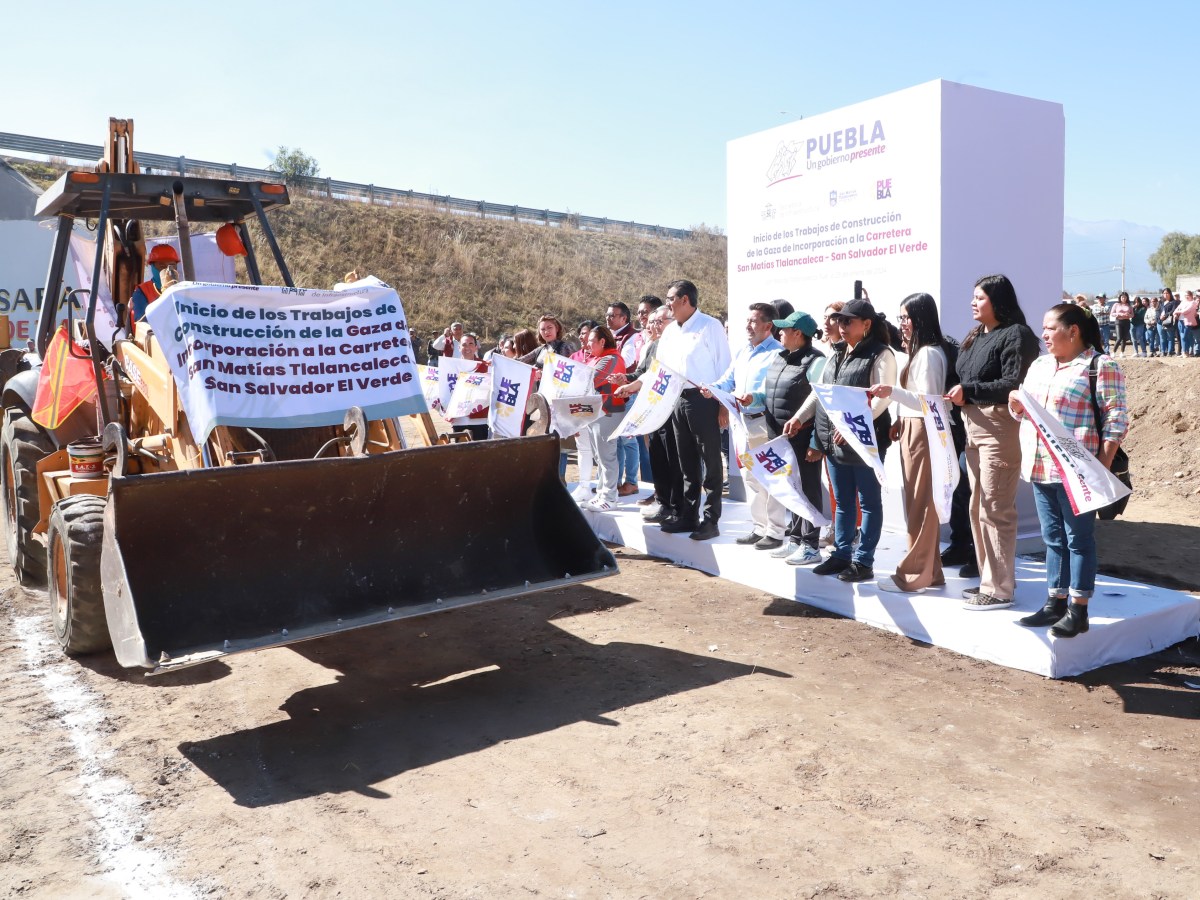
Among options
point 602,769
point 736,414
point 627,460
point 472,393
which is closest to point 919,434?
point 736,414

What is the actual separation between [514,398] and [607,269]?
30.3m

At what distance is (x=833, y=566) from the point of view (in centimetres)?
643

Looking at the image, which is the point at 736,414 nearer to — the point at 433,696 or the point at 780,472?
the point at 780,472

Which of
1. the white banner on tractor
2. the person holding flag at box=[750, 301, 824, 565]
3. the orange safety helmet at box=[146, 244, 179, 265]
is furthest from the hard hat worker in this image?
the person holding flag at box=[750, 301, 824, 565]

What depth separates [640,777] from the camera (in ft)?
13.4

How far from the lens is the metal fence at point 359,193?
1151 inches

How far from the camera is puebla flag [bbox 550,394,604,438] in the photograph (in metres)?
9.07

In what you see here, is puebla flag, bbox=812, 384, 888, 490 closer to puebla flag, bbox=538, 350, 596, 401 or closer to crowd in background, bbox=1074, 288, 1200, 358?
puebla flag, bbox=538, 350, 596, 401

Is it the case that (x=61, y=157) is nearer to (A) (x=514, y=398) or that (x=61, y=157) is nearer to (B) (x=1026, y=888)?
(A) (x=514, y=398)

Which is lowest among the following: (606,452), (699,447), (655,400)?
(606,452)

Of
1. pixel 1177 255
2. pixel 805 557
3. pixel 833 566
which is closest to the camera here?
pixel 833 566

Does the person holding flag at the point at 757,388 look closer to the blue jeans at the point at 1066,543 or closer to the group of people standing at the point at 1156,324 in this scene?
the blue jeans at the point at 1066,543

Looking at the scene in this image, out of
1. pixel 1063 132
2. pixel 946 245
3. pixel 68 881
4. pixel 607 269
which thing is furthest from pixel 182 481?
pixel 607 269

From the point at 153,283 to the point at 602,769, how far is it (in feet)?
14.3
